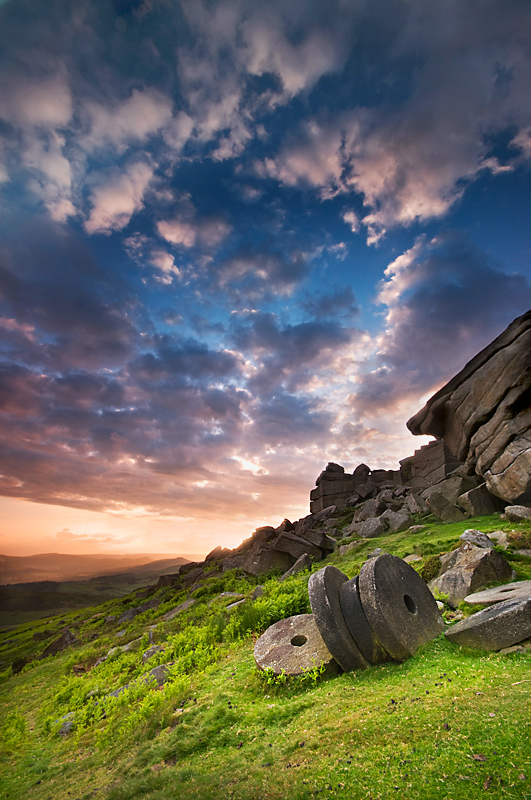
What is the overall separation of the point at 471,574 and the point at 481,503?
12.6 meters

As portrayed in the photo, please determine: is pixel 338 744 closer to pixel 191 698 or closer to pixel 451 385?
pixel 191 698

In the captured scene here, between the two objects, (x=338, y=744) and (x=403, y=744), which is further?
(x=338, y=744)

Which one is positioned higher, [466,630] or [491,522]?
[491,522]

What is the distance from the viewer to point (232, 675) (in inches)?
320

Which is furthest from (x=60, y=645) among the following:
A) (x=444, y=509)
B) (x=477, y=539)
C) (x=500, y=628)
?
(x=500, y=628)

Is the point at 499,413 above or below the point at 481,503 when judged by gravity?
above

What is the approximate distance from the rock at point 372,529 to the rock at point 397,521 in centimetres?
42

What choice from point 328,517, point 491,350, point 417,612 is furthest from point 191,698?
point 328,517

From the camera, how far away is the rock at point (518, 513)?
15.1m

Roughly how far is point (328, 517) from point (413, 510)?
1074 cm

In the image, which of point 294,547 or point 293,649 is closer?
point 293,649

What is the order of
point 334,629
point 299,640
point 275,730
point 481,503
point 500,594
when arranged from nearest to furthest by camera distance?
1. point 275,730
2. point 334,629
3. point 500,594
4. point 299,640
5. point 481,503

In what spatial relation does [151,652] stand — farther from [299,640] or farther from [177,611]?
[299,640]

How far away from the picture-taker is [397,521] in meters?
22.5
